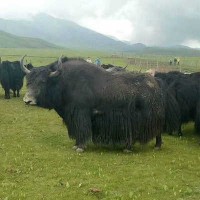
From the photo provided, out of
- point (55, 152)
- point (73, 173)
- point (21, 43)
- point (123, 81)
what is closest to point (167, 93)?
point (123, 81)

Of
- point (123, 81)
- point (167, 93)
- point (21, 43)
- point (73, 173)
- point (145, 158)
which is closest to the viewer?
point (73, 173)

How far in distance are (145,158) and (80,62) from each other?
A: 9.08ft

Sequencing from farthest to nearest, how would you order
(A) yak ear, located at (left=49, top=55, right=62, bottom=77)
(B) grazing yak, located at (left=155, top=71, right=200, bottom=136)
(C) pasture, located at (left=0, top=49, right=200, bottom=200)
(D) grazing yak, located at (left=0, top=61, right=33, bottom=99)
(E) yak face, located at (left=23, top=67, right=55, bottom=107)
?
(D) grazing yak, located at (left=0, top=61, right=33, bottom=99)
(B) grazing yak, located at (left=155, top=71, right=200, bottom=136)
(A) yak ear, located at (left=49, top=55, right=62, bottom=77)
(E) yak face, located at (left=23, top=67, right=55, bottom=107)
(C) pasture, located at (left=0, top=49, right=200, bottom=200)

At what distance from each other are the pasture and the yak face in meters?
1.08

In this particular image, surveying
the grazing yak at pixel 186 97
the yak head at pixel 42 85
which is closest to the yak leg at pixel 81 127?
the yak head at pixel 42 85

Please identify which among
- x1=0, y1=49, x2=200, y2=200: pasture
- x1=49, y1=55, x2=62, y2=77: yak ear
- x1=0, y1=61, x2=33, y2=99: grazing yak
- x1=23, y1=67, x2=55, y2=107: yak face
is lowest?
x1=0, y1=49, x2=200, y2=200: pasture

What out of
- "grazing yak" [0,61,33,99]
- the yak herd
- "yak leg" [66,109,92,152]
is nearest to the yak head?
the yak herd

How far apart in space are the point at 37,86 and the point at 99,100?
1442 mm

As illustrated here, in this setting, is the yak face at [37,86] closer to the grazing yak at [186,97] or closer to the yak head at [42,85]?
the yak head at [42,85]

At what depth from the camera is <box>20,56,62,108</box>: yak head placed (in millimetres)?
9414

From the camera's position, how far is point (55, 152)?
9.07 metres

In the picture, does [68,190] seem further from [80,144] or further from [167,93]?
[167,93]

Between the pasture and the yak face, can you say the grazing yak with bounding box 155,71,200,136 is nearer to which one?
the pasture

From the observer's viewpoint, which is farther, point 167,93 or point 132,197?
point 167,93
